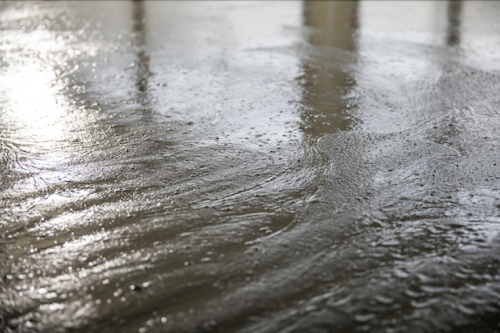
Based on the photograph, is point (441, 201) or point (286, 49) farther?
point (286, 49)

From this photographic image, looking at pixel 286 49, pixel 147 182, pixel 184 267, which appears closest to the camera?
pixel 184 267

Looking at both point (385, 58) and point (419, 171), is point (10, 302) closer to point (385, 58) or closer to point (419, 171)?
point (419, 171)

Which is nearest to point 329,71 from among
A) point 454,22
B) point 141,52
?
point 141,52

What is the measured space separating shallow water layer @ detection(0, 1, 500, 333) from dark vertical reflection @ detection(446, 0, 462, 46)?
667mm

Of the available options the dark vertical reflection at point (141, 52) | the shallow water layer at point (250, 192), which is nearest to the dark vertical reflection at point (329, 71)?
the shallow water layer at point (250, 192)

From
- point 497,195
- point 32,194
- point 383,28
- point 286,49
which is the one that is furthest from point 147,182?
point 383,28

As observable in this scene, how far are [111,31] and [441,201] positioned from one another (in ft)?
15.8

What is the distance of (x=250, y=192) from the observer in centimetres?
209

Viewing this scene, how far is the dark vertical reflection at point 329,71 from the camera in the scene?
2936 millimetres

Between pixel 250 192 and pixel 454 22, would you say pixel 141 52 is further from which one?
pixel 454 22

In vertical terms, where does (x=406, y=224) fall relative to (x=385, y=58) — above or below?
below

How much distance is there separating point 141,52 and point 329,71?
202cm

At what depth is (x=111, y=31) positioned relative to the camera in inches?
217

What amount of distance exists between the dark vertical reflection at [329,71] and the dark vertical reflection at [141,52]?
129cm
